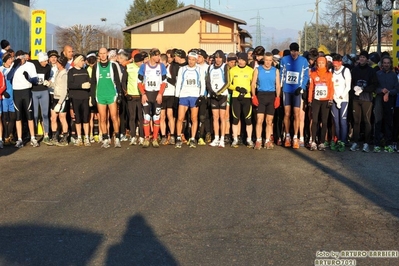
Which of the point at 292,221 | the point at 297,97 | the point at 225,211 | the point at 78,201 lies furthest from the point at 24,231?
the point at 297,97

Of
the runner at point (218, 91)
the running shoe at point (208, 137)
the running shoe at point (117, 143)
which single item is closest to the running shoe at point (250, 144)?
the runner at point (218, 91)

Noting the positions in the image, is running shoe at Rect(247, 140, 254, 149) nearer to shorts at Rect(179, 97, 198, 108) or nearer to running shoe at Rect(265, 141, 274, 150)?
running shoe at Rect(265, 141, 274, 150)

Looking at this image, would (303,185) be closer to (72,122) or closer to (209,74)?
(209,74)

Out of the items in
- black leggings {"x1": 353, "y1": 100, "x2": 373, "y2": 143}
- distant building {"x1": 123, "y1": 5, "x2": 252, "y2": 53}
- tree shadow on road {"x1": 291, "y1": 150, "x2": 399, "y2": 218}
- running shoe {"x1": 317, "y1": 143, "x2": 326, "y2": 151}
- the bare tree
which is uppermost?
distant building {"x1": 123, "y1": 5, "x2": 252, "y2": 53}

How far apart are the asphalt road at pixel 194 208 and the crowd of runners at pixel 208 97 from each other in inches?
54.3

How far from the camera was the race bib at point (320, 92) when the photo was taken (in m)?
14.4

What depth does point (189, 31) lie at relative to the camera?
7250 centimetres

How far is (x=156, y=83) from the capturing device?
582 inches

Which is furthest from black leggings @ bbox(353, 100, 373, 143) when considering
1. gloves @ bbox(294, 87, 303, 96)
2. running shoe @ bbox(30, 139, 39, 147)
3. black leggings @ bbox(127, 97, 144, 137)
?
running shoe @ bbox(30, 139, 39, 147)

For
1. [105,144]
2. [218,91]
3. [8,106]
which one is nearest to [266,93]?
[218,91]

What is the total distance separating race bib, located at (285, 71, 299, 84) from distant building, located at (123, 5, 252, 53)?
2241 inches

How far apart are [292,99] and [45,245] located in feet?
29.6

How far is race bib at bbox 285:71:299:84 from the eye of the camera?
14.7m

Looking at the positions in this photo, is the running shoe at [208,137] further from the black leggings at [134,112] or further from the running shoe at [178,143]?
the black leggings at [134,112]
